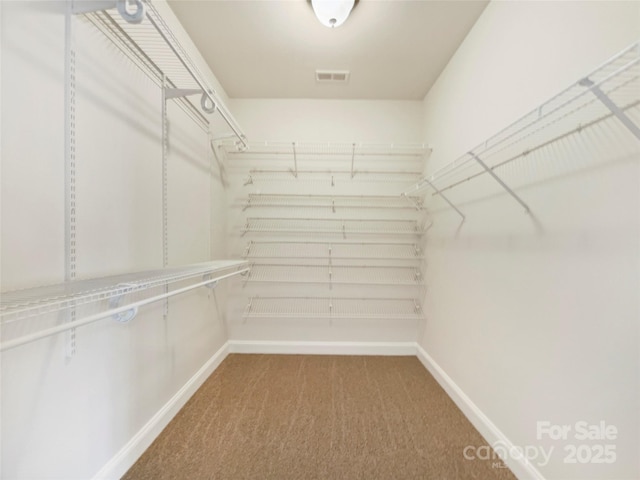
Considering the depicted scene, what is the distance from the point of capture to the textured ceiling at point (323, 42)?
5.10ft

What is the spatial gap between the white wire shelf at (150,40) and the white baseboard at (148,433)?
63.7 inches

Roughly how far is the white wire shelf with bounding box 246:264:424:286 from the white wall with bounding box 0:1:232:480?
934 millimetres

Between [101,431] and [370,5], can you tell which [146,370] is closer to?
[101,431]

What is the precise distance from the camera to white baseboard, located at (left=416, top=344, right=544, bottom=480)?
116 centimetres

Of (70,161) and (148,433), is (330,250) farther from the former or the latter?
(70,161)

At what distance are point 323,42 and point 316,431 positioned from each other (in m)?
2.37

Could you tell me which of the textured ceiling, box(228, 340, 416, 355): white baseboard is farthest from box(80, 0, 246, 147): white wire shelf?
box(228, 340, 416, 355): white baseboard

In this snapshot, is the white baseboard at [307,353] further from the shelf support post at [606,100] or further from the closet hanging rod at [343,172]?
the closet hanging rod at [343,172]

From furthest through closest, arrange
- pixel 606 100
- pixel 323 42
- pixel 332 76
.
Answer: pixel 332 76 < pixel 323 42 < pixel 606 100

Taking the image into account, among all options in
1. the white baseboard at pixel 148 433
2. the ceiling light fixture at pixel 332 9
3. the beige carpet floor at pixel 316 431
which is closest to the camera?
the white baseboard at pixel 148 433

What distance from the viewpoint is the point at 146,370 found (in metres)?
1.35

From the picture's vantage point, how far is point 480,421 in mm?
1481

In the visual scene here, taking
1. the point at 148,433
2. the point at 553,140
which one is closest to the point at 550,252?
the point at 553,140

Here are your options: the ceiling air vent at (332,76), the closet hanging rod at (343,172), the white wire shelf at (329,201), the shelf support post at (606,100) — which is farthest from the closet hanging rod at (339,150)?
the shelf support post at (606,100)
